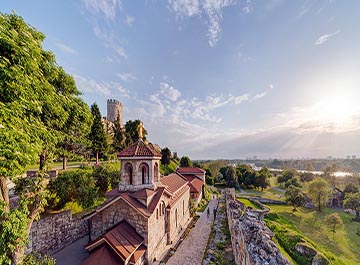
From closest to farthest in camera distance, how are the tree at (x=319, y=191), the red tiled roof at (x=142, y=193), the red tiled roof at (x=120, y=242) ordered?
the red tiled roof at (x=120, y=242)
the red tiled roof at (x=142, y=193)
the tree at (x=319, y=191)

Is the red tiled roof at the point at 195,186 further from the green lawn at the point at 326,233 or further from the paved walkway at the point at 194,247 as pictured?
the green lawn at the point at 326,233

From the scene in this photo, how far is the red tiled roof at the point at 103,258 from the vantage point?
32.3ft

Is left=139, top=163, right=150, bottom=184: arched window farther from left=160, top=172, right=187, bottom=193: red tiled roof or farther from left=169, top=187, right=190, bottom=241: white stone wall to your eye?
left=169, top=187, right=190, bottom=241: white stone wall

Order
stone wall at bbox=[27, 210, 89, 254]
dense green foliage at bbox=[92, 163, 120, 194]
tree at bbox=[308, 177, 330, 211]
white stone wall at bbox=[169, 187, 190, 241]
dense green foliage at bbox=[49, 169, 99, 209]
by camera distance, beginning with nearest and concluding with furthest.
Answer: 1. stone wall at bbox=[27, 210, 89, 254]
2. dense green foliage at bbox=[49, 169, 99, 209]
3. white stone wall at bbox=[169, 187, 190, 241]
4. dense green foliage at bbox=[92, 163, 120, 194]
5. tree at bbox=[308, 177, 330, 211]

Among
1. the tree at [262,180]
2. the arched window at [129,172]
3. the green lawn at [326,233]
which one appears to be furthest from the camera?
the tree at [262,180]

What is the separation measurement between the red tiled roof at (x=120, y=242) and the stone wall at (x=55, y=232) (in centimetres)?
474

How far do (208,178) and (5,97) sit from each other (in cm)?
5215

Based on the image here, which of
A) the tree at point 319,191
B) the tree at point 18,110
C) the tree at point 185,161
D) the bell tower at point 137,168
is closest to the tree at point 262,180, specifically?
the tree at point 319,191

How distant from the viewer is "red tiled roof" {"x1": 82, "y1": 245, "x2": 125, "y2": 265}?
984 centimetres

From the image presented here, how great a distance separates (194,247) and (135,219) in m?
6.96

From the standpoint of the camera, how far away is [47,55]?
8422 mm

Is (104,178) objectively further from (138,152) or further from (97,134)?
(97,134)

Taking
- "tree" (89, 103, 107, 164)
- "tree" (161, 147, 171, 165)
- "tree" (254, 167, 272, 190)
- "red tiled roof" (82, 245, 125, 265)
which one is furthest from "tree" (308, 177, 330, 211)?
"tree" (89, 103, 107, 164)

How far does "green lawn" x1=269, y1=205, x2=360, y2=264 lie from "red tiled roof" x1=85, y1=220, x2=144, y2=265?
19.0 m
